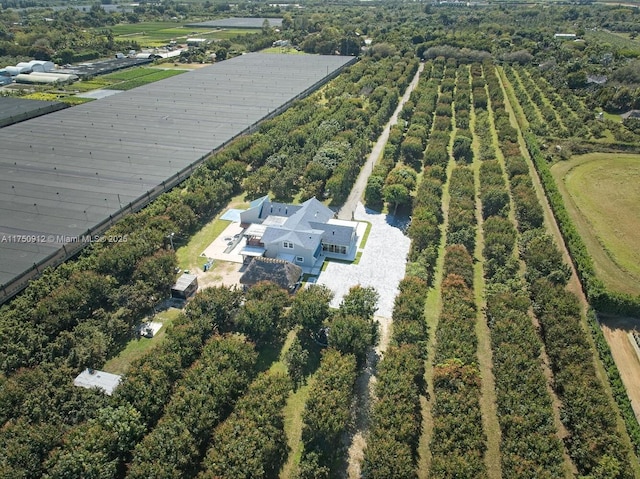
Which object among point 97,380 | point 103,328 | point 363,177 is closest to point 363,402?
point 97,380

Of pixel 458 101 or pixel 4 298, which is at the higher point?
pixel 458 101

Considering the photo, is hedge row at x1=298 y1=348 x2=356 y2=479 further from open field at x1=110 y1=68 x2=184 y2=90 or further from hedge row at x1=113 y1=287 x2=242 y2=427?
open field at x1=110 y1=68 x2=184 y2=90

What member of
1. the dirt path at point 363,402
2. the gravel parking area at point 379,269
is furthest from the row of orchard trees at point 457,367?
the gravel parking area at point 379,269

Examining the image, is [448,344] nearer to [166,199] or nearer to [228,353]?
[228,353]

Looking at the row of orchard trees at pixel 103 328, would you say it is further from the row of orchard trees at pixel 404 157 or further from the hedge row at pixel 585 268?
the hedge row at pixel 585 268

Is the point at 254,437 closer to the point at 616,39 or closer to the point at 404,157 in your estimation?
the point at 404,157

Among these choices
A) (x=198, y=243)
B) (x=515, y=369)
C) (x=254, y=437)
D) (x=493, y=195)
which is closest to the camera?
(x=254, y=437)

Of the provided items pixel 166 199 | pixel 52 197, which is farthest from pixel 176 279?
pixel 52 197
